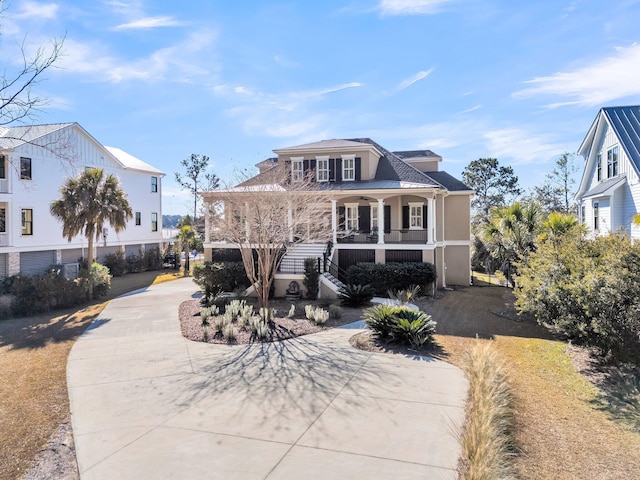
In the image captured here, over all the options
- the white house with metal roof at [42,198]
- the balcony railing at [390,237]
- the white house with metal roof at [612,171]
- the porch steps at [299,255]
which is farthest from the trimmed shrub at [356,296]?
the white house with metal roof at [42,198]

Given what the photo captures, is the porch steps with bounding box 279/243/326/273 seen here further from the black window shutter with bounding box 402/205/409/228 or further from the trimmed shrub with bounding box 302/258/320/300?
the black window shutter with bounding box 402/205/409/228

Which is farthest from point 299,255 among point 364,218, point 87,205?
point 87,205

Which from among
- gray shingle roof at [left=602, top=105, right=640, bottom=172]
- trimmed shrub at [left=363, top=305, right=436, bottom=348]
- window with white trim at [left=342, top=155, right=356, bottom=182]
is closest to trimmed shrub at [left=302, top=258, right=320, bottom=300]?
trimmed shrub at [left=363, top=305, right=436, bottom=348]

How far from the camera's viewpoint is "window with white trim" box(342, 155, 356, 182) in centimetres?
2256

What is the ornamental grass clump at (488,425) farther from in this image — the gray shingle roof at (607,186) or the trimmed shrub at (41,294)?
the trimmed shrub at (41,294)

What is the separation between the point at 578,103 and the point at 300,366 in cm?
1762

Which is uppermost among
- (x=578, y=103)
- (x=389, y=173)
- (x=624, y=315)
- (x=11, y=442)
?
(x=578, y=103)

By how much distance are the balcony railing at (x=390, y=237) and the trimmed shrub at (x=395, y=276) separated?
10.6 ft

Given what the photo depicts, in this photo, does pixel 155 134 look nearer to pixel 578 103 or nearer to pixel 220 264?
pixel 220 264

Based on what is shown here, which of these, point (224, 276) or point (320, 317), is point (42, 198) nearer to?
point (224, 276)

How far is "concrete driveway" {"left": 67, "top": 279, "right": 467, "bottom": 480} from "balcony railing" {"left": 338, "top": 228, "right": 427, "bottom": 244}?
1111 centimetres

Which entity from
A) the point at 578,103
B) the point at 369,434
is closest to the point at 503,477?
the point at 369,434

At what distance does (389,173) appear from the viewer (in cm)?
2273

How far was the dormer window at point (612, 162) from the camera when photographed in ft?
62.3
